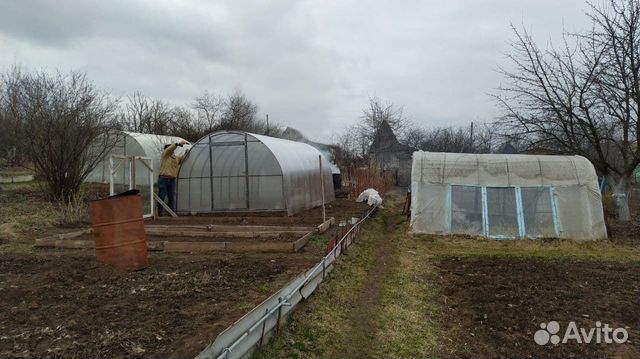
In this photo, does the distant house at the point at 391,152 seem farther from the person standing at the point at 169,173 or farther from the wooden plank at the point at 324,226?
the wooden plank at the point at 324,226

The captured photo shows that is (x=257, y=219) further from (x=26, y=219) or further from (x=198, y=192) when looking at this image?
(x=26, y=219)

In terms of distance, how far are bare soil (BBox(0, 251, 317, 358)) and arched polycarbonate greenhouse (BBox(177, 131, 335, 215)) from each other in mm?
6127

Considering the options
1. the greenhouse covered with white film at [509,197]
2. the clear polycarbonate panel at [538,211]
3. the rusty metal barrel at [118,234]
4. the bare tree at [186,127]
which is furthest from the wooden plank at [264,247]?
the bare tree at [186,127]

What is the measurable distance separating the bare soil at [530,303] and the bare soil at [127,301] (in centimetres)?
217

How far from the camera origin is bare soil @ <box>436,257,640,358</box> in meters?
4.40

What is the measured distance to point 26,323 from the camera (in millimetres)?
4301

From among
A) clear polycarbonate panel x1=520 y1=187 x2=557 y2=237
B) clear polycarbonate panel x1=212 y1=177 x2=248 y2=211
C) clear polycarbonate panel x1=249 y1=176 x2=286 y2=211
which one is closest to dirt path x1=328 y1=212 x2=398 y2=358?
clear polycarbonate panel x1=520 y1=187 x2=557 y2=237

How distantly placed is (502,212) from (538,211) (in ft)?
2.64

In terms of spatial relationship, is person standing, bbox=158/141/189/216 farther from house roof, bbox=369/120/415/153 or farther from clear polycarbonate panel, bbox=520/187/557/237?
house roof, bbox=369/120/415/153

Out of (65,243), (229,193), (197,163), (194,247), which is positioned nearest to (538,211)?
(194,247)

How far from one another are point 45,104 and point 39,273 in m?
9.25

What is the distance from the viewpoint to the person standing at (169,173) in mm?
13633

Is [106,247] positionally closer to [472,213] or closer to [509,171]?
[472,213]

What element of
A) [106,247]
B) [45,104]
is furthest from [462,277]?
[45,104]
